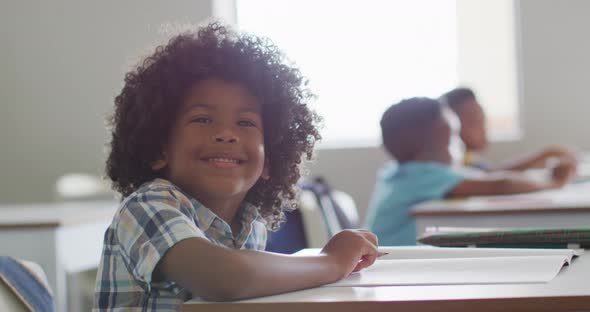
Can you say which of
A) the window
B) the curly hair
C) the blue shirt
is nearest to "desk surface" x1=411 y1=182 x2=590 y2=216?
the blue shirt

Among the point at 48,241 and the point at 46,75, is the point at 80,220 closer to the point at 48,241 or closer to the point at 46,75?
the point at 48,241

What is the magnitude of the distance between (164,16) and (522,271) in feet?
14.5

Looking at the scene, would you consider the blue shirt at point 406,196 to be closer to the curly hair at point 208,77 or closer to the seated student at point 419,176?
the seated student at point 419,176

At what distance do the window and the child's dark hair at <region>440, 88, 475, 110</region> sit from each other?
0.66 meters

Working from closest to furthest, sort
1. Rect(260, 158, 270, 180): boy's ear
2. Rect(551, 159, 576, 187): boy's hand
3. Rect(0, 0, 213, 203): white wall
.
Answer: Rect(260, 158, 270, 180): boy's ear, Rect(551, 159, 576, 187): boy's hand, Rect(0, 0, 213, 203): white wall

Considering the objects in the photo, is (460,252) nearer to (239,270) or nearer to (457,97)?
(239,270)

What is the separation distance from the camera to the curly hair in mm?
1443

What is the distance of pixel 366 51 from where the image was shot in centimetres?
507

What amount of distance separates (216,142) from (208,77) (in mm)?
141

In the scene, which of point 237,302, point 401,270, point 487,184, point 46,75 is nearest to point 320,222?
point 487,184

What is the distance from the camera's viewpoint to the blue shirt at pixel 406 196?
2967 mm

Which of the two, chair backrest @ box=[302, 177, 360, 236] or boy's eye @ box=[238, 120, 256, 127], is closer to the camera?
boy's eye @ box=[238, 120, 256, 127]

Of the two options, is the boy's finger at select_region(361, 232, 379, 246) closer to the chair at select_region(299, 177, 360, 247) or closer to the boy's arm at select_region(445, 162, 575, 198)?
the chair at select_region(299, 177, 360, 247)

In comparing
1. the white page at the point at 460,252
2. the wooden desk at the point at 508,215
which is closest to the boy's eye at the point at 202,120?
the white page at the point at 460,252
